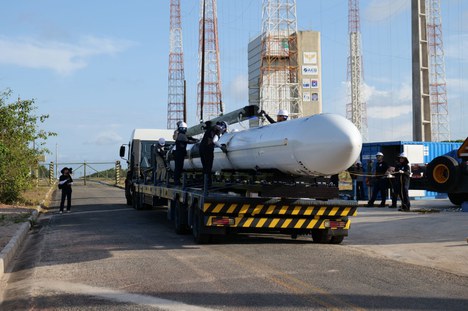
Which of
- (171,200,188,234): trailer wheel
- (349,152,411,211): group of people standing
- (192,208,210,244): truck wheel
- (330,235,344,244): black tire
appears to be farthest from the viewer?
(349,152,411,211): group of people standing

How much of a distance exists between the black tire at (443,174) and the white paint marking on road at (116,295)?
14.2m

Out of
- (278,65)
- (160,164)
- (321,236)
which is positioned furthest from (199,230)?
(278,65)

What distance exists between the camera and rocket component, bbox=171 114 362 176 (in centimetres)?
1012

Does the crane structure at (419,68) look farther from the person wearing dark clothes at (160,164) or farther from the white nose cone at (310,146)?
the white nose cone at (310,146)

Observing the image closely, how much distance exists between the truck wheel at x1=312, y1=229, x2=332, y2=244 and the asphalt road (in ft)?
0.81

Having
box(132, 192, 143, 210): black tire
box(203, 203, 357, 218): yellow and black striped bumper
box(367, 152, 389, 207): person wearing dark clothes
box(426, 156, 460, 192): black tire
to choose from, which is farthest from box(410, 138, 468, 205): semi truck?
box(132, 192, 143, 210): black tire

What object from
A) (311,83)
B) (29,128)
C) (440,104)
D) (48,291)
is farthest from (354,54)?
(48,291)

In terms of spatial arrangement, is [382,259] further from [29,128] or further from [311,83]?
[311,83]

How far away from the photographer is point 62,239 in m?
13.4

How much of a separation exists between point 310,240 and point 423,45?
24902mm

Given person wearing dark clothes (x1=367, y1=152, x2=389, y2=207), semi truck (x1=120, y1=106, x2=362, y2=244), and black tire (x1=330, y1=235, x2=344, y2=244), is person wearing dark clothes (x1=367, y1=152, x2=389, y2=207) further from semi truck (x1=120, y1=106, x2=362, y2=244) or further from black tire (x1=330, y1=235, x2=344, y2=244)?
black tire (x1=330, y1=235, x2=344, y2=244)

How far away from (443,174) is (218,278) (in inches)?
520

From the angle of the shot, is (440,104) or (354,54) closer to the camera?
(440,104)

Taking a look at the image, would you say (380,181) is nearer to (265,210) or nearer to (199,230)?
(265,210)
